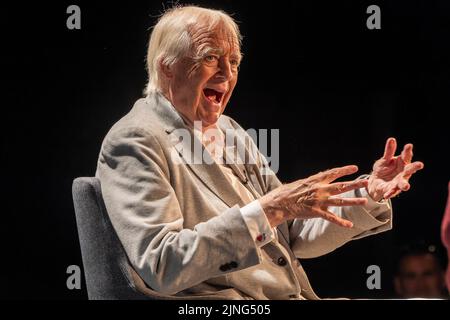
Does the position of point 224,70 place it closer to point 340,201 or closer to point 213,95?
point 213,95

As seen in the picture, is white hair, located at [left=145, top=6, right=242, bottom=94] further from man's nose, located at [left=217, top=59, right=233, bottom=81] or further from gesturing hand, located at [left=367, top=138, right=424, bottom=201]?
gesturing hand, located at [left=367, top=138, right=424, bottom=201]

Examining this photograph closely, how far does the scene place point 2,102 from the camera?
2.79 meters

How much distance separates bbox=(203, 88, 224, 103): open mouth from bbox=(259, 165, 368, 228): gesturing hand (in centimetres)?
37

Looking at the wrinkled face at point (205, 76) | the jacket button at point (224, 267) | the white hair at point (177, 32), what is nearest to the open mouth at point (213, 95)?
the wrinkled face at point (205, 76)

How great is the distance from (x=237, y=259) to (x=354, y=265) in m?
1.25

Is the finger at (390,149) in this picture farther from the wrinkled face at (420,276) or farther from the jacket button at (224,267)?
the wrinkled face at (420,276)

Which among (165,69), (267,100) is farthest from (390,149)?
(267,100)

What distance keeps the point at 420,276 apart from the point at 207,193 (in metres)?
1.17

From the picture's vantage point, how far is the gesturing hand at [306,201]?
2025mm

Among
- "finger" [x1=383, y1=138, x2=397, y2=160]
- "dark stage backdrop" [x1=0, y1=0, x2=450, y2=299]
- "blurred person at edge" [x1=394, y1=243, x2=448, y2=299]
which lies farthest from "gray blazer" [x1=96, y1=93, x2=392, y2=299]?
"blurred person at edge" [x1=394, y1=243, x2=448, y2=299]
